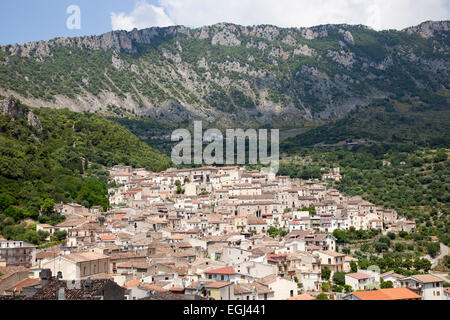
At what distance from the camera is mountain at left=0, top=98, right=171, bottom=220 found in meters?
56.7

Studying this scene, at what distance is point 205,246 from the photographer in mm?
42062

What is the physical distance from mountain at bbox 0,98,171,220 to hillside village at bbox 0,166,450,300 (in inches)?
137

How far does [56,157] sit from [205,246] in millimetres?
38165

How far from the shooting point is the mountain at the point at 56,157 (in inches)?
2231

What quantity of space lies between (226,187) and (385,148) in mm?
46170

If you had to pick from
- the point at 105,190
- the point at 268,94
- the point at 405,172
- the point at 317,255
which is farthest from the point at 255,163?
the point at 268,94

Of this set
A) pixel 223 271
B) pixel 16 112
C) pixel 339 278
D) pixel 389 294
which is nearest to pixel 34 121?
pixel 16 112

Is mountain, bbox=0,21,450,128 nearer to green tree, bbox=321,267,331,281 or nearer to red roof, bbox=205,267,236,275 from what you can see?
green tree, bbox=321,267,331,281

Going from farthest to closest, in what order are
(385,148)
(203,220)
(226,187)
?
(385,148) → (226,187) → (203,220)

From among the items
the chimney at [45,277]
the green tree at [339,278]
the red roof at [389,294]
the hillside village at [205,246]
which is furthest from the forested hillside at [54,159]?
the red roof at [389,294]

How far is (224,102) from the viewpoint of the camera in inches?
7126

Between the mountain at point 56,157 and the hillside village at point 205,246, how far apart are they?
3484 millimetres

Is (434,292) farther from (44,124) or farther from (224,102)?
(224,102)
